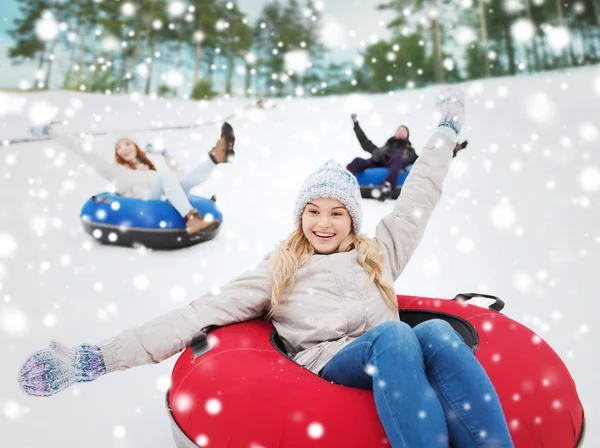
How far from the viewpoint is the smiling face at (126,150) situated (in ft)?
14.2

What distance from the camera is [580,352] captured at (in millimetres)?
2328

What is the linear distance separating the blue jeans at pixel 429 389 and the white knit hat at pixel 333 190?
2.11 feet

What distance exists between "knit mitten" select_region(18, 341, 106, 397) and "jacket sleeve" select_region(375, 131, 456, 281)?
1125 mm

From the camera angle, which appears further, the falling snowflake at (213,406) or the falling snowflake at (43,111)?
the falling snowflake at (43,111)

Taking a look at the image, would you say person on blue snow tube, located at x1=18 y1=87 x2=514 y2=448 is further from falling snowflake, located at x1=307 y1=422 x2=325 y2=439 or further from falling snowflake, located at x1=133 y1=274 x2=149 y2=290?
falling snowflake, located at x1=133 y1=274 x2=149 y2=290

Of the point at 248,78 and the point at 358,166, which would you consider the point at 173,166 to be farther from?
the point at 248,78

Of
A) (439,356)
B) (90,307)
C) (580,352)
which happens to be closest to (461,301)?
(580,352)

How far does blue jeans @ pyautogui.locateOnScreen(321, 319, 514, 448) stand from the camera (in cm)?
115

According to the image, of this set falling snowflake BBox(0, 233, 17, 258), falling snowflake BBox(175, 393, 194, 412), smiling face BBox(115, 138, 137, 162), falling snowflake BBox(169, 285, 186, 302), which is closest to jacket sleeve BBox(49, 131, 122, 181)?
smiling face BBox(115, 138, 137, 162)

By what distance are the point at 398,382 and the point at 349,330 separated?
493mm

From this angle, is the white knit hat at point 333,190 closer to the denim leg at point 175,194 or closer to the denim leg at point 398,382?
the denim leg at point 398,382

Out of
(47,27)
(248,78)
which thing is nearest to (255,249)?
(47,27)

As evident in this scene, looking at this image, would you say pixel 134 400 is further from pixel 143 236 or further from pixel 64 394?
pixel 143 236

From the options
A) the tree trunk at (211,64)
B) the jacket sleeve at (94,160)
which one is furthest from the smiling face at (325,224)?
the tree trunk at (211,64)
